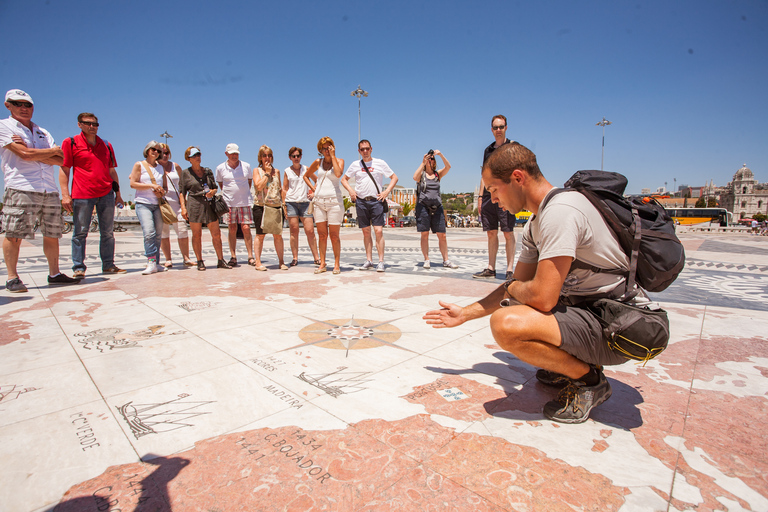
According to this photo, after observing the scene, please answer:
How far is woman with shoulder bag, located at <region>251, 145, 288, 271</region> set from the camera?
6180mm

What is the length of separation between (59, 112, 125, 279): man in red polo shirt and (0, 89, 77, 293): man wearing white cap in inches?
11.4

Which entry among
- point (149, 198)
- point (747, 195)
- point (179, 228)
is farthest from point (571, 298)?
point (747, 195)

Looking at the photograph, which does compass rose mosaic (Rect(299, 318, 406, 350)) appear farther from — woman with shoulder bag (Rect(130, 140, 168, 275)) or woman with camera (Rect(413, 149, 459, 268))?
woman with shoulder bag (Rect(130, 140, 168, 275))

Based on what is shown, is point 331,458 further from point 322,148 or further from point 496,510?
point 322,148

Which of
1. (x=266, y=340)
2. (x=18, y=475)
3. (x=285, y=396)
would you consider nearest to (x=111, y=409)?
(x=18, y=475)

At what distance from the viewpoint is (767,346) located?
2.69 metres

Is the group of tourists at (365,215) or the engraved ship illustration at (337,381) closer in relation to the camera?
the group of tourists at (365,215)

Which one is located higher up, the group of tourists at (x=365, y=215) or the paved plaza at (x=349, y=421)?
the group of tourists at (x=365, y=215)

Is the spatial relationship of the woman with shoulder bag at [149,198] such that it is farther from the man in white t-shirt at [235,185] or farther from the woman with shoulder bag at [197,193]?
the man in white t-shirt at [235,185]

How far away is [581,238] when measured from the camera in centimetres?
165

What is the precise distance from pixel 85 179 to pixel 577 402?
5937mm

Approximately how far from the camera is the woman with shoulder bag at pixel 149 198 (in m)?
5.77

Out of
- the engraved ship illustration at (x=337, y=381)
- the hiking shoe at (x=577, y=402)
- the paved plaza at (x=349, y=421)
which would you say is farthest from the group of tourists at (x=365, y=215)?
the engraved ship illustration at (x=337, y=381)

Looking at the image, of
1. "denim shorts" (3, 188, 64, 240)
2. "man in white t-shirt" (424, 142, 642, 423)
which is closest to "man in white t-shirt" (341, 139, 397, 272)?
"denim shorts" (3, 188, 64, 240)
